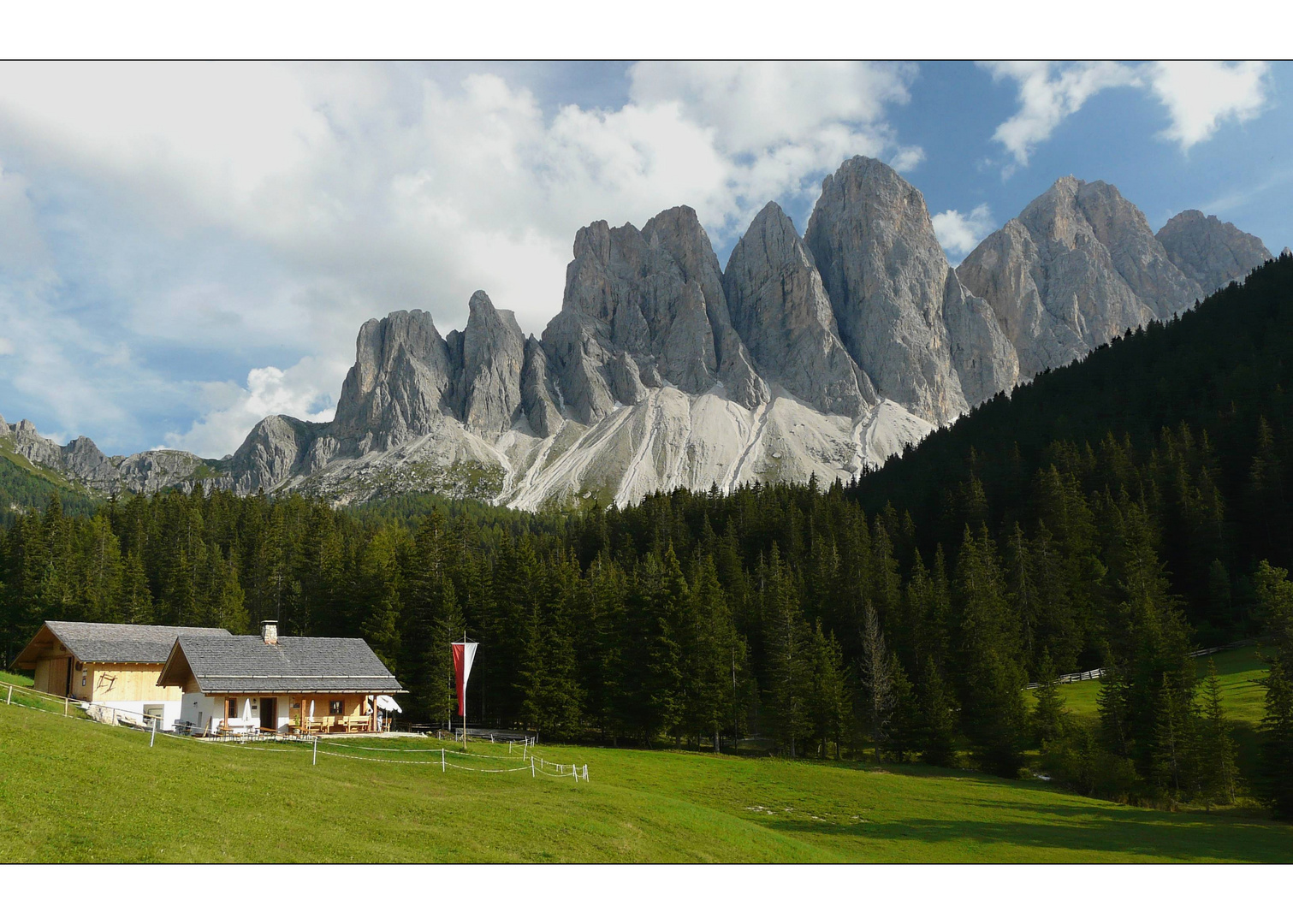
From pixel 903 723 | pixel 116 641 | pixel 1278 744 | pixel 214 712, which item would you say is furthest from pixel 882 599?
pixel 116 641

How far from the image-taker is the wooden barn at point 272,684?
46.2 m

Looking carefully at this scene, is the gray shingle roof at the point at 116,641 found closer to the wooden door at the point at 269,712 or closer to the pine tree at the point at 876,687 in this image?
the wooden door at the point at 269,712

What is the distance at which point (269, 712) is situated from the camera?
48.3 m

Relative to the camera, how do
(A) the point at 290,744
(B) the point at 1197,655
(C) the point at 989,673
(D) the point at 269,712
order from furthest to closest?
(B) the point at 1197,655 → (C) the point at 989,673 → (D) the point at 269,712 → (A) the point at 290,744

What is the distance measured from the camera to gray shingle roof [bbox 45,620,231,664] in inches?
1955

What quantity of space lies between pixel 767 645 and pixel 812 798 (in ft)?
102

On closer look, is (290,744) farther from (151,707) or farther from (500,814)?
(500,814)

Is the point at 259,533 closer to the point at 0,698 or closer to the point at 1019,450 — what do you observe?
the point at 0,698

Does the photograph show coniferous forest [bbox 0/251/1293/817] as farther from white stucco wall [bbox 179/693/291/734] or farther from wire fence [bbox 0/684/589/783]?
wire fence [bbox 0/684/589/783]

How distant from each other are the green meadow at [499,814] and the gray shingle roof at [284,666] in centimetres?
813

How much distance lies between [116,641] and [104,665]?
2.79 meters

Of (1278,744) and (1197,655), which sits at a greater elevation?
(1197,655)

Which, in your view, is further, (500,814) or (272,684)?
(272,684)

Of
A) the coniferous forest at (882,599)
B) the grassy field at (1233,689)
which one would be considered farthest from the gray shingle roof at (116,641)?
the grassy field at (1233,689)
